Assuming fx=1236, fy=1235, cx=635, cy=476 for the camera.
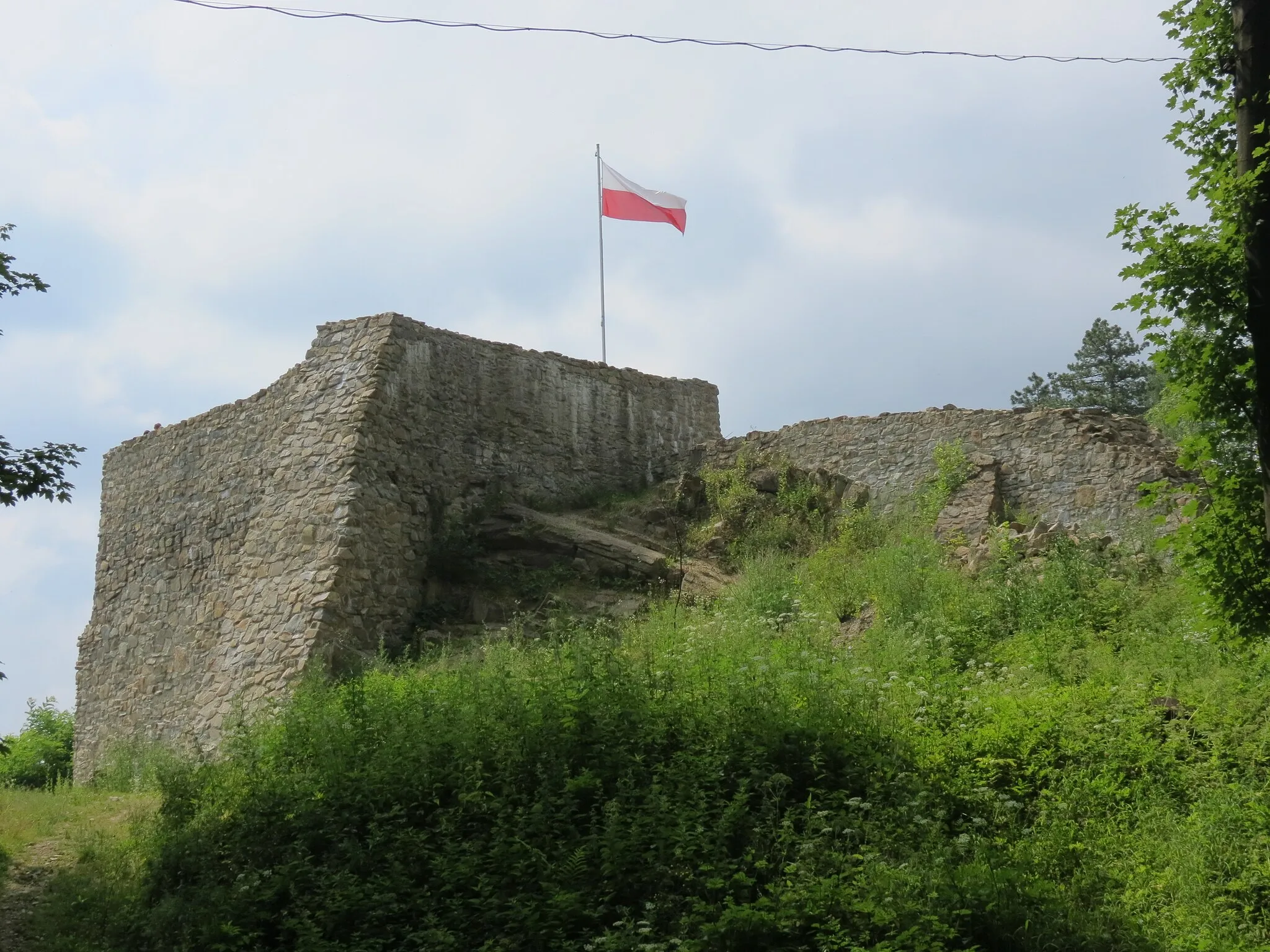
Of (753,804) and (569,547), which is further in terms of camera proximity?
(569,547)

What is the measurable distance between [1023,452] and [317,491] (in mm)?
8820

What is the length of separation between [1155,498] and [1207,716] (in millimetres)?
2144

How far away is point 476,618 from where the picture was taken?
14.8 metres

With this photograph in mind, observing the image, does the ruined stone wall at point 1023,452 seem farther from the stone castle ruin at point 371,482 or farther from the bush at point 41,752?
the bush at point 41,752

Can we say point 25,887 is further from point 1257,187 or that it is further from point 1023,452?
point 1023,452

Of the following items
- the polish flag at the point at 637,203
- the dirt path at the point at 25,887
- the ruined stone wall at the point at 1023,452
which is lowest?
the dirt path at the point at 25,887

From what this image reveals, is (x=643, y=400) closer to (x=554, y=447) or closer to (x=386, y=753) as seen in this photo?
(x=554, y=447)

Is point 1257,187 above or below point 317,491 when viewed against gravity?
above

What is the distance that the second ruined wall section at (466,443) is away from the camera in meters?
14.6

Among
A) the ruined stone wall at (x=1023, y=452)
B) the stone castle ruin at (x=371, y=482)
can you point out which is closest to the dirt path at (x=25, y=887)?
the stone castle ruin at (x=371, y=482)

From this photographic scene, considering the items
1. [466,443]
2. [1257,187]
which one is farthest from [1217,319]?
[466,443]

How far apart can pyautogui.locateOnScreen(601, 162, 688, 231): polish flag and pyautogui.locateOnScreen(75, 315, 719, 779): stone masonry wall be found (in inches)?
131

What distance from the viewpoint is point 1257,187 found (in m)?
7.22

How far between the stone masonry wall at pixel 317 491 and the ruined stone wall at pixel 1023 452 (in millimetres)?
2695
